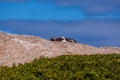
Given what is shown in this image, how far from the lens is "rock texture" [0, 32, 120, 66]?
19.5 metres

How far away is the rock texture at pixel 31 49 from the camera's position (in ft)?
64.1

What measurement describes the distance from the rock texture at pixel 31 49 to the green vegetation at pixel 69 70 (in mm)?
4238

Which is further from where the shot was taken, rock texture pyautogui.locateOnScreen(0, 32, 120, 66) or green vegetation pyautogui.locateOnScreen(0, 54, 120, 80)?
rock texture pyautogui.locateOnScreen(0, 32, 120, 66)

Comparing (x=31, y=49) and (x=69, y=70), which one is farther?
(x=31, y=49)

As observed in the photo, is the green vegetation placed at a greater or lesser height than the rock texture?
lesser

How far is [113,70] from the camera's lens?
1315cm

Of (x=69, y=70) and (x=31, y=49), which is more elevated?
(x=31, y=49)

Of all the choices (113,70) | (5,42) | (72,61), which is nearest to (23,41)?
(5,42)

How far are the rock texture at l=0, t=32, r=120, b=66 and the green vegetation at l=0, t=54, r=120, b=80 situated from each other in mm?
4238

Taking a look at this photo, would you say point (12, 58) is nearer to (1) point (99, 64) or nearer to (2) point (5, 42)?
(2) point (5, 42)

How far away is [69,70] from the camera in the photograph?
1352cm

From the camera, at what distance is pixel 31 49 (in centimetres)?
2070

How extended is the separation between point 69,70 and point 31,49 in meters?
7.36

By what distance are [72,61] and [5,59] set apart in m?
5.30
